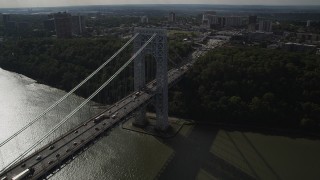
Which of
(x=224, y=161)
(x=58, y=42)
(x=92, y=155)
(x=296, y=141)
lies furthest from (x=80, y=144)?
(x=58, y=42)

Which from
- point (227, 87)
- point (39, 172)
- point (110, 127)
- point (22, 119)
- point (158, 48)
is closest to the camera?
point (39, 172)

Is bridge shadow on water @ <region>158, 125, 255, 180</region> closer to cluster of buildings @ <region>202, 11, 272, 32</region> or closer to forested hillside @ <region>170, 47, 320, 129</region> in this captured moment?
forested hillside @ <region>170, 47, 320, 129</region>

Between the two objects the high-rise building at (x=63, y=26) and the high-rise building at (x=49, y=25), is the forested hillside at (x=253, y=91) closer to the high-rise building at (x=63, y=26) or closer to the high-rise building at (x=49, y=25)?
the high-rise building at (x=63, y=26)

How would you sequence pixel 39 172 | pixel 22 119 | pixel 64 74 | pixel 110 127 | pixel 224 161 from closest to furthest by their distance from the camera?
pixel 39 172 < pixel 110 127 < pixel 224 161 < pixel 22 119 < pixel 64 74

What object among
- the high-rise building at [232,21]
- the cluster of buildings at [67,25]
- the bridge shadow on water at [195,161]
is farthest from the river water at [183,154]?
the high-rise building at [232,21]

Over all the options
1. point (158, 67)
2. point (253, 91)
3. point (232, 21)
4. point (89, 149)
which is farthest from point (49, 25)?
point (89, 149)

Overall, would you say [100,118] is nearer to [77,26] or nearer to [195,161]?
[195,161]

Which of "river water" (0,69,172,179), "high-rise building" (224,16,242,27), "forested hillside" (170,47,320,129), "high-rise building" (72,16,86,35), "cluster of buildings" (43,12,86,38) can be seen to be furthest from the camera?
"high-rise building" (224,16,242,27)

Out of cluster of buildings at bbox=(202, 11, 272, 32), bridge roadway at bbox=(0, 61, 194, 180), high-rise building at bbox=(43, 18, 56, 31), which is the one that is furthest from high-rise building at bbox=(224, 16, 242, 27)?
bridge roadway at bbox=(0, 61, 194, 180)

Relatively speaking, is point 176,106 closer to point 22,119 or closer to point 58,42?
Answer: point 22,119
